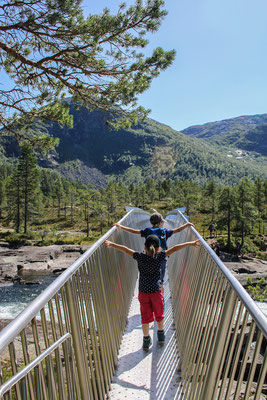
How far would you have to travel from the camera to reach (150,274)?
164 inches

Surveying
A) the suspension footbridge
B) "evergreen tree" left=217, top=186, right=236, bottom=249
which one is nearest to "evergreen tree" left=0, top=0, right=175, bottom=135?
the suspension footbridge

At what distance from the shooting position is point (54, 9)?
778 cm

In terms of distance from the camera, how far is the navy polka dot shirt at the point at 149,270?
160 inches

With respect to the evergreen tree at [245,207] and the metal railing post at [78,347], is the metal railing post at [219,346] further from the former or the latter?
the evergreen tree at [245,207]

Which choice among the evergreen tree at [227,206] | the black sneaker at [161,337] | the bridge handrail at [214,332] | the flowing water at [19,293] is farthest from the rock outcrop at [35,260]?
the bridge handrail at [214,332]

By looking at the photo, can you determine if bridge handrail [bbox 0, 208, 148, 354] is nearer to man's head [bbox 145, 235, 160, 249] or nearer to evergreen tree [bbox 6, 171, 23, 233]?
man's head [bbox 145, 235, 160, 249]

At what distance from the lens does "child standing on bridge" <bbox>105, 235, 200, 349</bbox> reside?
4051 millimetres

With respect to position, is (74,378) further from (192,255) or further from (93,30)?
(93,30)

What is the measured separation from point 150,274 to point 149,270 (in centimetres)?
7

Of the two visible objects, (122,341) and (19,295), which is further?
(19,295)

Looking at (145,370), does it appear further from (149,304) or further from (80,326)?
(80,326)

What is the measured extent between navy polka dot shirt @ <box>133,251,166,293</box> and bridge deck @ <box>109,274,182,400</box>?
87 centimetres

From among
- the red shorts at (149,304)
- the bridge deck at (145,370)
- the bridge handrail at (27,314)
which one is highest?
the bridge handrail at (27,314)

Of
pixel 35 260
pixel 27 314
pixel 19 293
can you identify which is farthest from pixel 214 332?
pixel 35 260
